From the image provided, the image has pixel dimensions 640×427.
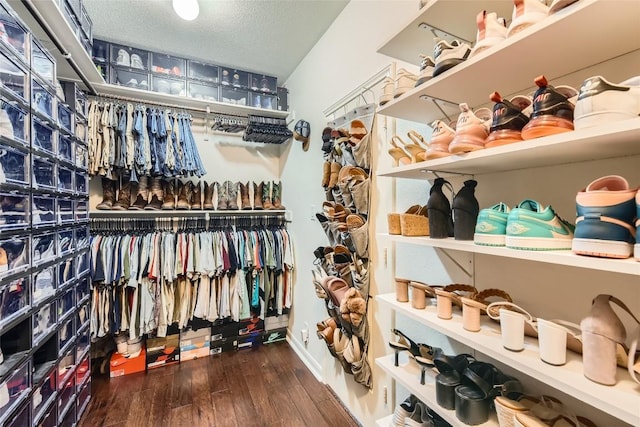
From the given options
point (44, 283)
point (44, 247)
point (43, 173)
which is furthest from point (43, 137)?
point (44, 283)

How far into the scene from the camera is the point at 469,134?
0.81 meters

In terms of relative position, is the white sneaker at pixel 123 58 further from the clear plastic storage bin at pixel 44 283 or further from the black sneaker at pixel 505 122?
the black sneaker at pixel 505 122

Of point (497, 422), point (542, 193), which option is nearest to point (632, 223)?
point (542, 193)

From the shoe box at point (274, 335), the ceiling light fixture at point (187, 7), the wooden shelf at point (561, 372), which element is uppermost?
the ceiling light fixture at point (187, 7)

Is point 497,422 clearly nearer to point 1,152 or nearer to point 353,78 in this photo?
point 353,78

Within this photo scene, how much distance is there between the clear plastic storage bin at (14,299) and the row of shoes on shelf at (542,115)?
1700mm

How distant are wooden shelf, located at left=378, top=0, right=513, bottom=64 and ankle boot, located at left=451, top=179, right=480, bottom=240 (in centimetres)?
57

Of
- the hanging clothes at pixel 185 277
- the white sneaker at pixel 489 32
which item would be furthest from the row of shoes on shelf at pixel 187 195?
the white sneaker at pixel 489 32

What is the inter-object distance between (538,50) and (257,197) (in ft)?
8.48

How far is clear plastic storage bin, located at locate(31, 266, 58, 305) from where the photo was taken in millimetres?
1307

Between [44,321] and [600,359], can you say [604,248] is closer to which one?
[600,359]

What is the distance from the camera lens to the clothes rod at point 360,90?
1.59 m

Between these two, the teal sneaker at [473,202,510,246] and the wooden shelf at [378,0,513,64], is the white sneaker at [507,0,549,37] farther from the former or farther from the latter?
the teal sneaker at [473,202,510,246]

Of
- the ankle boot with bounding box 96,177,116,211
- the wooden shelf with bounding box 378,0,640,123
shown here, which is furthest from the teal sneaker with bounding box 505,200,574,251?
the ankle boot with bounding box 96,177,116,211
